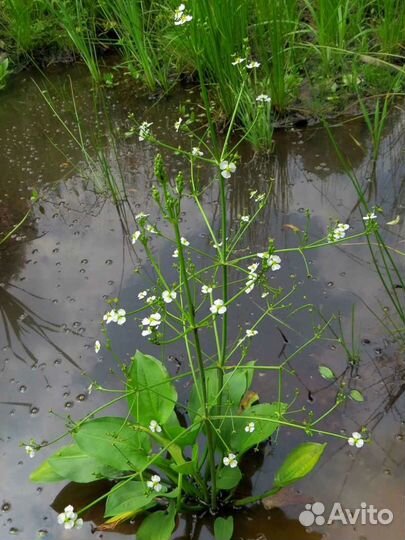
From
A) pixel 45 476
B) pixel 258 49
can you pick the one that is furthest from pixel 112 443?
pixel 258 49

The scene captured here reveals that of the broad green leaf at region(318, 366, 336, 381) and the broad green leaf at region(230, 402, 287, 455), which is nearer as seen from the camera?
the broad green leaf at region(230, 402, 287, 455)

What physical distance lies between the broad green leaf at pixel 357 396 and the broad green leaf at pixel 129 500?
0.62 m

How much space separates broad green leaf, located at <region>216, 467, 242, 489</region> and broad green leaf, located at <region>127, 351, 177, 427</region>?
0.63 ft

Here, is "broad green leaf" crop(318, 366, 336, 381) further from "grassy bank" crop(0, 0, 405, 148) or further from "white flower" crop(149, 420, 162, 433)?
"grassy bank" crop(0, 0, 405, 148)

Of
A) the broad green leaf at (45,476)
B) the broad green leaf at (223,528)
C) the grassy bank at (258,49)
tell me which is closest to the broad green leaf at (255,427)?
the broad green leaf at (223,528)

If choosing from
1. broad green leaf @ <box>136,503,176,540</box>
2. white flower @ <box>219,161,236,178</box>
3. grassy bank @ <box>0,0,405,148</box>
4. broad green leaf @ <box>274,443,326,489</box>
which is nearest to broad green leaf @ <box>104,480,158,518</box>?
broad green leaf @ <box>136,503,176,540</box>

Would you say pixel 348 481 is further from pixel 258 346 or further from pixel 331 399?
pixel 258 346

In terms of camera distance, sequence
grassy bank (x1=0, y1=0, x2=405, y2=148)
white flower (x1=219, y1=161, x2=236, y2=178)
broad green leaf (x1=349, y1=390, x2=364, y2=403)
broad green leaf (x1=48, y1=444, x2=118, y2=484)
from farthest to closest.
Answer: grassy bank (x1=0, y1=0, x2=405, y2=148) < broad green leaf (x1=349, y1=390, x2=364, y2=403) < broad green leaf (x1=48, y1=444, x2=118, y2=484) < white flower (x1=219, y1=161, x2=236, y2=178)

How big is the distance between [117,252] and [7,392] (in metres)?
0.71

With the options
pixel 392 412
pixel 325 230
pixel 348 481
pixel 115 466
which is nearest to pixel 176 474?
pixel 115 466

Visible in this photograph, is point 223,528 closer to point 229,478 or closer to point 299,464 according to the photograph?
point 229,478

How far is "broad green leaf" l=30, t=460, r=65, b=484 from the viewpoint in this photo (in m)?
1.48

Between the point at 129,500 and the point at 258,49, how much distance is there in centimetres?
215

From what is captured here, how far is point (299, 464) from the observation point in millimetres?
1363
